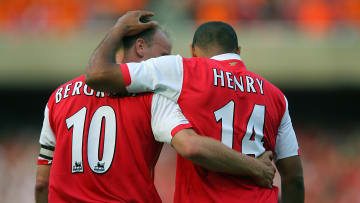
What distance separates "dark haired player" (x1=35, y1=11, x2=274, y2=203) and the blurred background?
25.5ft

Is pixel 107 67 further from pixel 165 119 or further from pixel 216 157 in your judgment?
pixel 216 157

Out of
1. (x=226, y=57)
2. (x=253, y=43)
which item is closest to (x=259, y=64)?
(x=253, y=43)

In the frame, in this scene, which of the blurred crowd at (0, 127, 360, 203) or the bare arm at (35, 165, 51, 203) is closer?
the bare arm at (35, 165, 51, 203)

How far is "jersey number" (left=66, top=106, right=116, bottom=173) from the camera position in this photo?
10.3ft

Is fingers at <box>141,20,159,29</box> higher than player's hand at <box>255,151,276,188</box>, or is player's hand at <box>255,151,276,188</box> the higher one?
Result: fingers at <box>141,20,159,29</box>

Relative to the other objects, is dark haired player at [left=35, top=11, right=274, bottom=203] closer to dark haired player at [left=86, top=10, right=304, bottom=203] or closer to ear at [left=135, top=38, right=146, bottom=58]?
dark haired player at [left=86, top=10, right=304, bottom=203]

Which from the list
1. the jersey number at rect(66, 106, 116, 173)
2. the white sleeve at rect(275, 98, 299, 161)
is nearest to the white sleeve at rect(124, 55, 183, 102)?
the jersey number at rect(66, 106, 116, 173)

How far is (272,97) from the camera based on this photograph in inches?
132

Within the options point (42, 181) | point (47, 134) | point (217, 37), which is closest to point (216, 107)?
point (217, 37)

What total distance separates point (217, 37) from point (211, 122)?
2.16 feet

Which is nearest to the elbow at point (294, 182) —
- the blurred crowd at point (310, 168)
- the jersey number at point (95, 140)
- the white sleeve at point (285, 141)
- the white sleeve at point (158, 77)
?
the white sleeve at point (285, 141)

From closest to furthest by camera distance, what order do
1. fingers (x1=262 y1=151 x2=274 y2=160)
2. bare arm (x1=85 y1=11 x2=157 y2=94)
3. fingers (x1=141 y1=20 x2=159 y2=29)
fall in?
bare arm (x1=85 y1=11 x2=157 y2=94) → fingers (x1=262 y1=151 x2=274 y2=160) → fingers (x1=141 y1=20 x2=159 y2=29)

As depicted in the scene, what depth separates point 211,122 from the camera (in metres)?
3.09

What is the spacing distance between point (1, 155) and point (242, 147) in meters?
9.65
